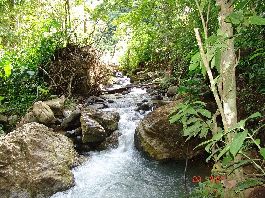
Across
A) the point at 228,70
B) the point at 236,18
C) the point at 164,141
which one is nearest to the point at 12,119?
the point at 164,141

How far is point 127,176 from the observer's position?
5.83m

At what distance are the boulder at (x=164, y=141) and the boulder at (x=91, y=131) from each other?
908mm

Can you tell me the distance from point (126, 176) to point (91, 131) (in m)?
1.39

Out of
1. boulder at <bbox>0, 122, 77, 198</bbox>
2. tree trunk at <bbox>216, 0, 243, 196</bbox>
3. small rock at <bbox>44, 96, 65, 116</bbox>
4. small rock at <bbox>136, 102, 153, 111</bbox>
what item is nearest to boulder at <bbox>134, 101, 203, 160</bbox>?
boulder at <bbox>0, 122, 77, 198</bbox>

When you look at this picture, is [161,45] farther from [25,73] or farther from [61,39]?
[25,73]

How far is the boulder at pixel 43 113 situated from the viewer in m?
7.21

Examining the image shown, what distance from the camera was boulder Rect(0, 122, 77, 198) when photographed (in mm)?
5027

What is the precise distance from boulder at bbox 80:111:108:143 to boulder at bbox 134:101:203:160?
0.91 m

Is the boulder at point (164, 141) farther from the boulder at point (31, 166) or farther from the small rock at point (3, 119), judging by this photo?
the small rock at point (3, 119)

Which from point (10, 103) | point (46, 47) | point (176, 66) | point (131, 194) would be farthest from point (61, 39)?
point (131, 194)

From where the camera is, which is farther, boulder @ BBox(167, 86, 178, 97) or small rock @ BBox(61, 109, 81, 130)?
boulder @ BBox(167, 86, 178, 97)

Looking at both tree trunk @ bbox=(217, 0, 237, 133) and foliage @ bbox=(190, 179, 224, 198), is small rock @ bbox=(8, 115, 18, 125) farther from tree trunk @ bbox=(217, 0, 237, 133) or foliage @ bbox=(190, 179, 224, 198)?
tree trunk @ bbox=(217, 0, 237, 133)

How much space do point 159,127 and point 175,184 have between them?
4.23ft

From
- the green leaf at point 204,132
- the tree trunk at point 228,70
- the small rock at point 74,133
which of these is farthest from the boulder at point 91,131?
the tree trunk at point 228,70
